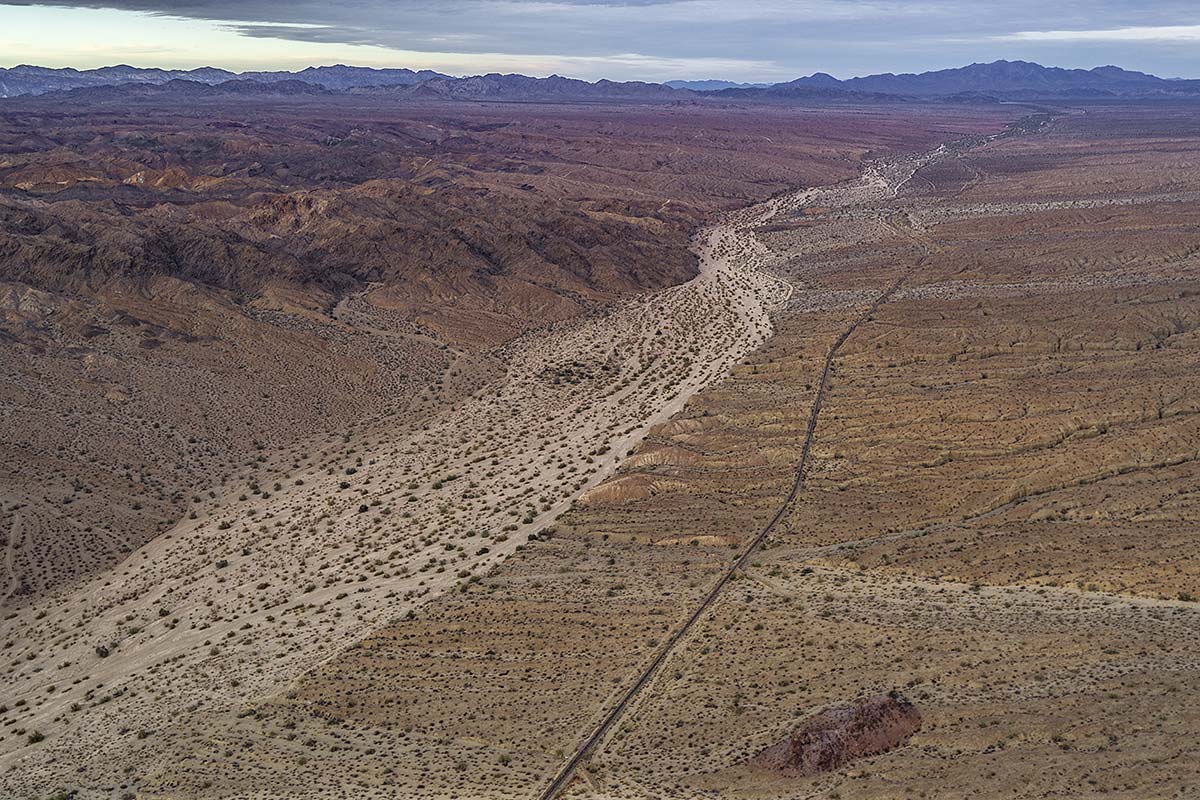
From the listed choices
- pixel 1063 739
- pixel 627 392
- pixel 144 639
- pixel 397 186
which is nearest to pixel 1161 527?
pixel 1063 739

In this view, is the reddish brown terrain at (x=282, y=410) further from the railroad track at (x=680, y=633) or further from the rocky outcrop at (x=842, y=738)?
the rocky outcrop at (x=842, y=738)

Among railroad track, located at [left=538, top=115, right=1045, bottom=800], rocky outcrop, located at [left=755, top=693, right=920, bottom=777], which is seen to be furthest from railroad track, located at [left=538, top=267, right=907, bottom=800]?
rocky outcrop, located at [left=755, top=693, right=920, bottom=777]

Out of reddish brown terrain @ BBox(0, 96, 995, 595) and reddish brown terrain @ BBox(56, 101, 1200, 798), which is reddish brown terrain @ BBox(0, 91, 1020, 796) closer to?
reddish brown terrain @ BBox(0, 96, 995, 595)

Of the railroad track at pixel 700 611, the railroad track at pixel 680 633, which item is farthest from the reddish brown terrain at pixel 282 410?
the railroad track at pixel 700 611

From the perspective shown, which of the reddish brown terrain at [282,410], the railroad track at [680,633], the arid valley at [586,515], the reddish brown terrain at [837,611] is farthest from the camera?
the reddish brown terrain at [282,410]

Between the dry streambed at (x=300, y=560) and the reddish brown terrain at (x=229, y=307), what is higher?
the reddish brown terrain at (x=229, y=307)

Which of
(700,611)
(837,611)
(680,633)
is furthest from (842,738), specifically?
(700,611)
